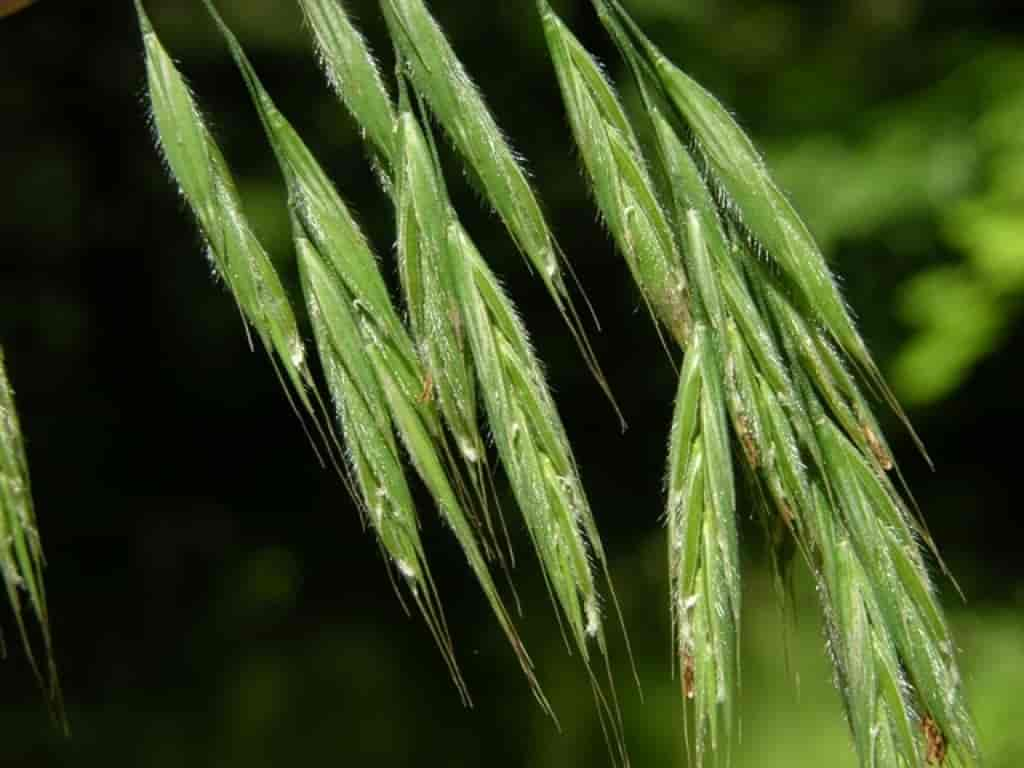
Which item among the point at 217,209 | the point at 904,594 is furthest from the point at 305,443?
the point at 904,594

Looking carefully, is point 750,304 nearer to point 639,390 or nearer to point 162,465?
point 639,390

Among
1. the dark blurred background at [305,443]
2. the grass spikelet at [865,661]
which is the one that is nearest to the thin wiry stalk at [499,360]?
the grass spikelet at [865,661]

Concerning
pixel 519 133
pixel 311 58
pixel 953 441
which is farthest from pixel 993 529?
pixel 311 58

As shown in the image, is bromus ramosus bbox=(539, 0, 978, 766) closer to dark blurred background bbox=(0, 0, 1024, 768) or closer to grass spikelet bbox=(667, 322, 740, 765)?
grass spikelet bbox=(667, 322, 740, 765)

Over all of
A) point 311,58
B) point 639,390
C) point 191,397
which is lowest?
point 639,390

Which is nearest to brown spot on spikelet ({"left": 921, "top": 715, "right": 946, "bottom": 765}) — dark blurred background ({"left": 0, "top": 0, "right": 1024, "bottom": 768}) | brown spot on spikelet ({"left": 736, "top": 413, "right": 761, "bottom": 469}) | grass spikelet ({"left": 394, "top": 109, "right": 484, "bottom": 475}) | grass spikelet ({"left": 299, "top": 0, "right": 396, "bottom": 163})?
brown spot on spikelet ({"left": 736, "top": 413, "right": 761, "bottom": 469})

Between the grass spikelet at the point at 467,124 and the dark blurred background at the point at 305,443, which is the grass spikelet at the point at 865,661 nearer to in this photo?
the grass spikelet at the point at 467,124
